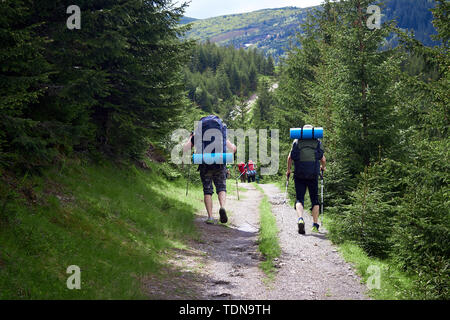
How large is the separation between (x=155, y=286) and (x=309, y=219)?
676 cm

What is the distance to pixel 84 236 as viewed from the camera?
5730 mm

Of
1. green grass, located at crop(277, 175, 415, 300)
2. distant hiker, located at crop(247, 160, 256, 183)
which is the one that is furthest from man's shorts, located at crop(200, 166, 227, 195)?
distant hiker, located at crop(247, 160, 256, 183)

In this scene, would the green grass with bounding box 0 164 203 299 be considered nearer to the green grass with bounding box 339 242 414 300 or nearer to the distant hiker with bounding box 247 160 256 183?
the green grass with bounding box 339 242 414 300

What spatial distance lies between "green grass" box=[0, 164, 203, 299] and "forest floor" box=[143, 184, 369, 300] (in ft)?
1.25

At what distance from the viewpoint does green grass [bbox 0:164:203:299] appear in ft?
13.5

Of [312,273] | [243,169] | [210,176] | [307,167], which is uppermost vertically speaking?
[307,167]

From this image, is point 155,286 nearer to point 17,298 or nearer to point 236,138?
point 17,298

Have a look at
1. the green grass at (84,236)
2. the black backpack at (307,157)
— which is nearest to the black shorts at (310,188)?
the black backpack at (307,157)

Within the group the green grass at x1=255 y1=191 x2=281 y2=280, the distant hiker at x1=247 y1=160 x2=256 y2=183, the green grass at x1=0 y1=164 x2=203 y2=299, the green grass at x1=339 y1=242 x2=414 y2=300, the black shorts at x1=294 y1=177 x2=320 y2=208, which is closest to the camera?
the green grass at x1=0 y1=164 x2=203 y2=299

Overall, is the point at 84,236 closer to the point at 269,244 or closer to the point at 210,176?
the point at 269,244

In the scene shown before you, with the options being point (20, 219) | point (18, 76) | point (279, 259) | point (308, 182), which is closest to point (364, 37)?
point (308, 182)

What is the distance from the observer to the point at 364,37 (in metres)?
11.9

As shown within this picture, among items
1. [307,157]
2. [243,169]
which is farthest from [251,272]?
[243,169]

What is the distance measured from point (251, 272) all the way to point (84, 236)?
2926 millimetres
